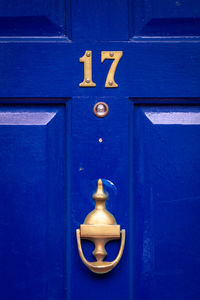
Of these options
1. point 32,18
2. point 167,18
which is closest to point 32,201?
point 32,18

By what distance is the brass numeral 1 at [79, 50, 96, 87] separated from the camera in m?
0.82

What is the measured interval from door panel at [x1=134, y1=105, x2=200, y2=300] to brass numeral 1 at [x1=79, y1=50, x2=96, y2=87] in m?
0.15

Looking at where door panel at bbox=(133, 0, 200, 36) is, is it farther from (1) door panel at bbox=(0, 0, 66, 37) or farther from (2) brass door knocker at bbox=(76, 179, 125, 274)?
(2) brass door knocker at bbox=(76, 179, 125, 274)

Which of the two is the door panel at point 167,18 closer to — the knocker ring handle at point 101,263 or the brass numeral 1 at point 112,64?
the brass numeral 1 at point 112,64

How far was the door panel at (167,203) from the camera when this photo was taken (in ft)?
2.60

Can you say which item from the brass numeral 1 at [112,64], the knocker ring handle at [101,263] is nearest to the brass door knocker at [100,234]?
the knocker ring handle at [101,263]

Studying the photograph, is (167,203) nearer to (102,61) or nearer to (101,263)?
(101,263)

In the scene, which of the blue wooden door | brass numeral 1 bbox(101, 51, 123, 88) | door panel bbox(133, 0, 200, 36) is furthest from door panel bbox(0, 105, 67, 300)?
door panel bbox(133, 0, 200, 36)

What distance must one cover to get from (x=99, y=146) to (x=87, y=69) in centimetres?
19

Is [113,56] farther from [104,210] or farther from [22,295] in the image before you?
[22,295]

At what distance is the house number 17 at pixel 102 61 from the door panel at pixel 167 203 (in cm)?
11

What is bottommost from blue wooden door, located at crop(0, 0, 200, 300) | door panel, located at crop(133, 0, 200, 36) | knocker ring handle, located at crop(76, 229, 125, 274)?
knocker ring handle, located at crop(76, 229, 125, 274)

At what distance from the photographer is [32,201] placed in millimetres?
806

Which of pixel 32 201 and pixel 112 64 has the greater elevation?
pixel 112 64
